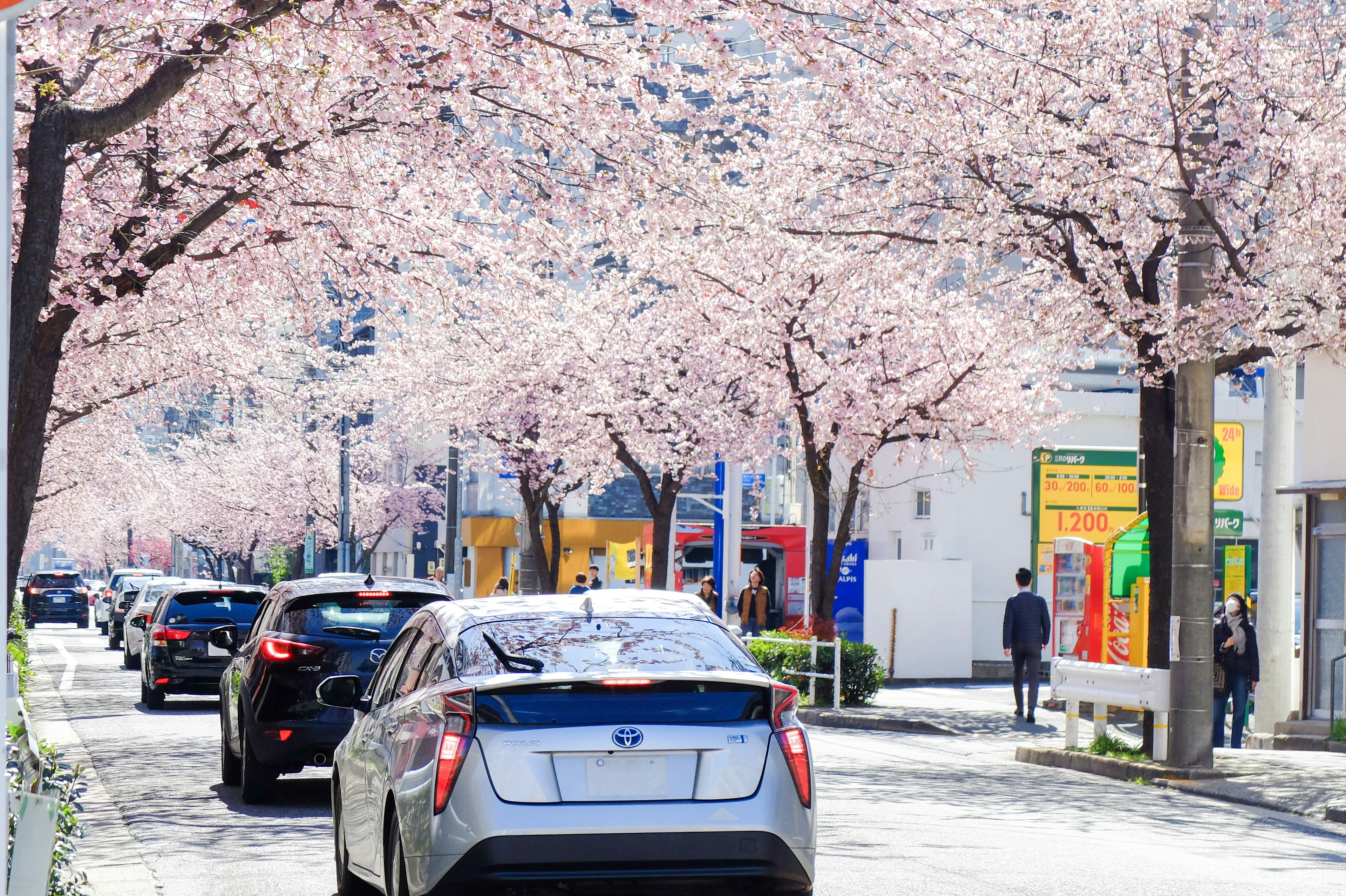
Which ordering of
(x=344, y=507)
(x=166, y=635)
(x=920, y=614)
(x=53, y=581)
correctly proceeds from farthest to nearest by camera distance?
(x=53, y=581) < (x=344, y=507) < (x=920, y=614) < (x=166, y=635)

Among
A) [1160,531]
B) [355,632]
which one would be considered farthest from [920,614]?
[355,632]

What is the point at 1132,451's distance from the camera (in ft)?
97.7

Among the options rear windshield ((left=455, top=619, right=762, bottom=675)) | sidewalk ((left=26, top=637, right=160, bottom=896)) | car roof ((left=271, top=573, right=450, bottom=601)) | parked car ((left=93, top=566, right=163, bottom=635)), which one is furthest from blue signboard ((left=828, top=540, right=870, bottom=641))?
rear windshield ((left=455, top=619, right=762, bottom=675))

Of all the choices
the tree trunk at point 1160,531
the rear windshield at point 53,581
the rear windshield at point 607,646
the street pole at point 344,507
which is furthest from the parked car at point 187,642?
the rear windshield at point 53,581

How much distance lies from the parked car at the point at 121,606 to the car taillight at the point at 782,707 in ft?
111

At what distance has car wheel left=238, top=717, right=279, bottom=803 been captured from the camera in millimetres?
12648

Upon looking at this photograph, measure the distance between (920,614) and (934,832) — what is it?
2089 cm

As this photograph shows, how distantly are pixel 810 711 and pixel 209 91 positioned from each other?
11568 millimetres

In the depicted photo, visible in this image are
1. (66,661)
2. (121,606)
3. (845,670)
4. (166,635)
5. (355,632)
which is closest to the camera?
(355,632)

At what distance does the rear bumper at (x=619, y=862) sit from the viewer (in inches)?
250

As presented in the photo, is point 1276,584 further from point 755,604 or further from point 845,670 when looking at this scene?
point 755,604

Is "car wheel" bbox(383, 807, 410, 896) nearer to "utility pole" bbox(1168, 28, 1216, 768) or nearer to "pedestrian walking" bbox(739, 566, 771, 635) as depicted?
"utility pole" bbox(1168, 28, 1216, 768)

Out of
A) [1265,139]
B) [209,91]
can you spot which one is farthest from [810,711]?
[209,91]

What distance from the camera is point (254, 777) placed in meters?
12.7
